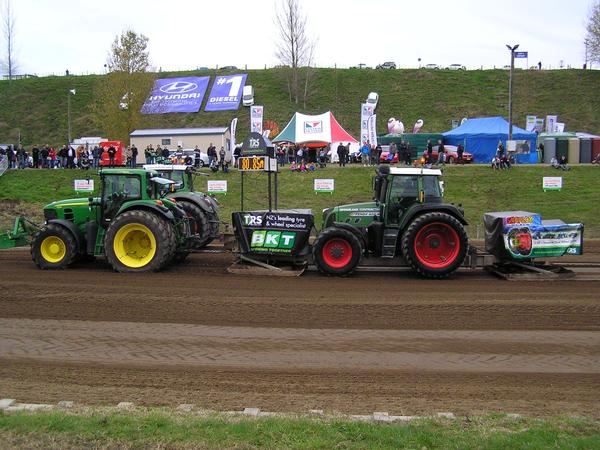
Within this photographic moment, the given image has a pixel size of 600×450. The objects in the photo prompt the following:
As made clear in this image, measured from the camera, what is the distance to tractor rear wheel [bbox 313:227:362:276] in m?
11.8

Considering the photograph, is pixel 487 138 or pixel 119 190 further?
pixel 487 138

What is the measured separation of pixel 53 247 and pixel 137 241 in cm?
172

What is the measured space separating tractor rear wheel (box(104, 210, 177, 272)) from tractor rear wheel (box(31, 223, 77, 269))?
2.95ft

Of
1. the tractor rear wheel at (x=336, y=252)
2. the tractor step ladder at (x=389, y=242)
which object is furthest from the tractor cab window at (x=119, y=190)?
the tractor step ladder at (x=389, y=242)

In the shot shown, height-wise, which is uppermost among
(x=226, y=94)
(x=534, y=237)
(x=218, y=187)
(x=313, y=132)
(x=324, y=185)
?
(x=226, y=94)

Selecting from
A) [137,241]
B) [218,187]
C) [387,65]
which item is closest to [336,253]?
[137,241]

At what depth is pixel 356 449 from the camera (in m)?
4.52

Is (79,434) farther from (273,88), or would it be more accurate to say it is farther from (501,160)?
(273,88)

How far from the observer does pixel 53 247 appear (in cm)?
1270

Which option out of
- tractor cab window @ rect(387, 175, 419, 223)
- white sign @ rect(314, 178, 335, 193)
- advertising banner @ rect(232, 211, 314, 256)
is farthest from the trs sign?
white sign @ rect(314, 178, 335, 193)

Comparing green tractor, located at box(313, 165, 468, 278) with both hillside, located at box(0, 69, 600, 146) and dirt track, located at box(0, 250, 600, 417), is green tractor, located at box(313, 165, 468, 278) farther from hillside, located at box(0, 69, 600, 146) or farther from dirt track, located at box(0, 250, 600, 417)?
hillside, located at box(0, 69, 600, 146)

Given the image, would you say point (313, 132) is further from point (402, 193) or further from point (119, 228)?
point (119, 228)

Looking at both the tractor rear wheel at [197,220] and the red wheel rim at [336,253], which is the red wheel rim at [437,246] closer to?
the red wheel rim at [336,253]

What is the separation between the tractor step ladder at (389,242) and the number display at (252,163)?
283cm
